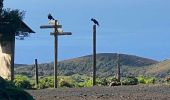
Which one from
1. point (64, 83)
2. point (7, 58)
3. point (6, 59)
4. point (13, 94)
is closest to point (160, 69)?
point (64, 83)

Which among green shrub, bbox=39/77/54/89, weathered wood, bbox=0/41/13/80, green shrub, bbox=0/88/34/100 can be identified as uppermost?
weathered wood, bbox=0/41/13/80

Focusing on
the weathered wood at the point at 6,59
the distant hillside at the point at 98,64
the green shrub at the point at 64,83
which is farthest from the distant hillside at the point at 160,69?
the weathered wood at the point at 6,59

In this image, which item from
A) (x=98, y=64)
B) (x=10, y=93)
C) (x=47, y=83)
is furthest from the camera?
(x=98, y=64)

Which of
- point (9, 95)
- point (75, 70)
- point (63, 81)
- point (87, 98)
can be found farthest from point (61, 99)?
point (75, 70)

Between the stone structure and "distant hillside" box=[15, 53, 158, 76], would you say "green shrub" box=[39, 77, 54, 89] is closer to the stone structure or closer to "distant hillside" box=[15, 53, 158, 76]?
the stone structure

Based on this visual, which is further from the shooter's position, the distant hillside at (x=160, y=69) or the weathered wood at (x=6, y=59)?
the distant hillside at (x=160, y=69)

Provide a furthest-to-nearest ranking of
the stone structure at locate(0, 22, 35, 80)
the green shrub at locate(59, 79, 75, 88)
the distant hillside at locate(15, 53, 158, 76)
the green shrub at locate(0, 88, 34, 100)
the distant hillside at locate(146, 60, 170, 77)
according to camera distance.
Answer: the distant hillside at locate(15, 53, 158, 76) < the distant hillside at locate(146, 60, 170, 77) < the green shrub at locate(59, 79, 75, 88) < the stone structure at locate(0, 22, 35, 80) < the green shrub at locate(0, 88, 34, 100)

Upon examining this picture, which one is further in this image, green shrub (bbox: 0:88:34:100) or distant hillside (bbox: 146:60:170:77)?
distant hillside (bbox: 146:60:170:77)

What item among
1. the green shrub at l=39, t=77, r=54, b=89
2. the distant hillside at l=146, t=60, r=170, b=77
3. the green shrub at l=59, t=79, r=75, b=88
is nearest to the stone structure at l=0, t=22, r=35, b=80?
the green shrub at l=39, t=77, r=54, b=89

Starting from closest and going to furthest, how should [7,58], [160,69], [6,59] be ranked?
[7,58]
[6,59]
[160,69]

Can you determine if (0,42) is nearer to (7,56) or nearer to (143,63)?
(7,56)

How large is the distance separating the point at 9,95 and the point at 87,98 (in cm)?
1170

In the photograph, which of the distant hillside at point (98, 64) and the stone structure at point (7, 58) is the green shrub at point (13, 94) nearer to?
the stone structure at point (7, 58)

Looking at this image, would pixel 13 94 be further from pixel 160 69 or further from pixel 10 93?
pixel 160 69
